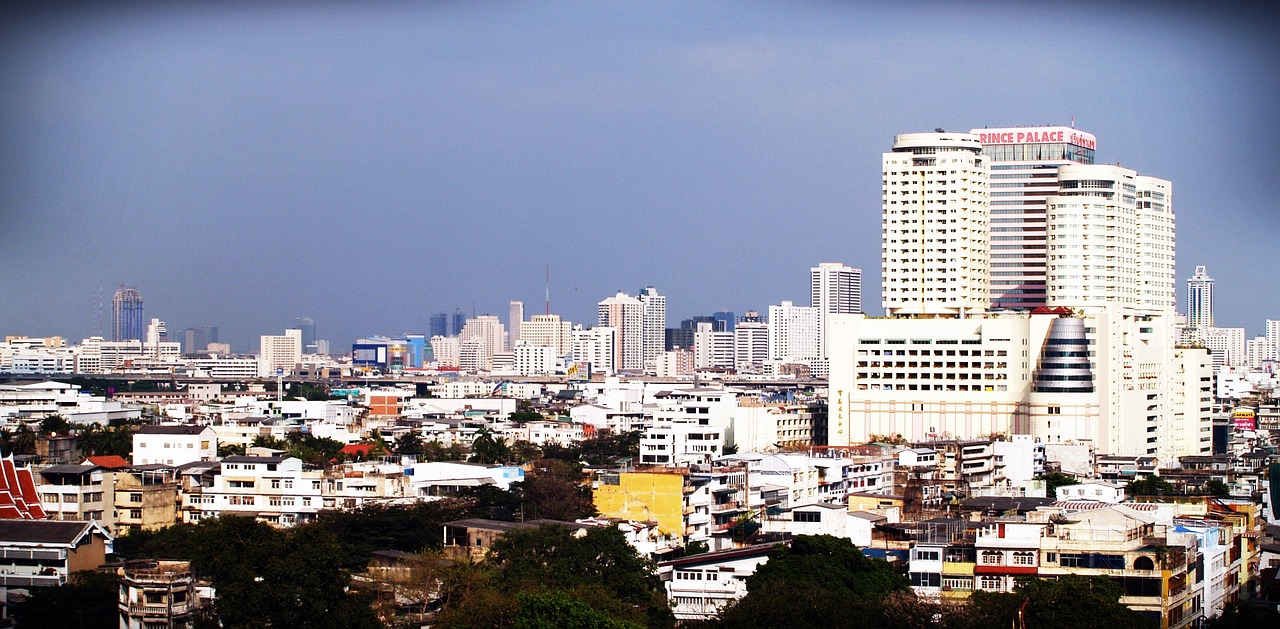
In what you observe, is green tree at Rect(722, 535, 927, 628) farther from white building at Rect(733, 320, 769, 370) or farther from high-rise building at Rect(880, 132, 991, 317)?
white building at Rect(733, 320, 769, 370)

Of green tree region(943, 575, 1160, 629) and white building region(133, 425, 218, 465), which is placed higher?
white building region(133, 425, 218, 465)

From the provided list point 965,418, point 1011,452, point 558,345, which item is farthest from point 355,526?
point 558,345

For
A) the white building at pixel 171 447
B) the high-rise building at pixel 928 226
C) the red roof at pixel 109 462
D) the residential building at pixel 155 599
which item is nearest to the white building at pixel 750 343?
the high-rise building at pixel 928 226

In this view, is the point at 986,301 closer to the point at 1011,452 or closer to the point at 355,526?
the point at 1011,452

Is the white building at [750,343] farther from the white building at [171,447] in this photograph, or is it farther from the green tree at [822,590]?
the green tree at [822,590]

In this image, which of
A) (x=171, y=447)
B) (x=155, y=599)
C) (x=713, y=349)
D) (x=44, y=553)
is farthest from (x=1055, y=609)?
(x=713, y=349)

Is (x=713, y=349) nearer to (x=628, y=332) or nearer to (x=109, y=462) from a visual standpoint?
(x=628, y=332)

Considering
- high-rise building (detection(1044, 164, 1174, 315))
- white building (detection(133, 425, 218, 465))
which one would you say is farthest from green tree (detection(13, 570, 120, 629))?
high-rise building (detection(1044, 164, 1174, 315))
